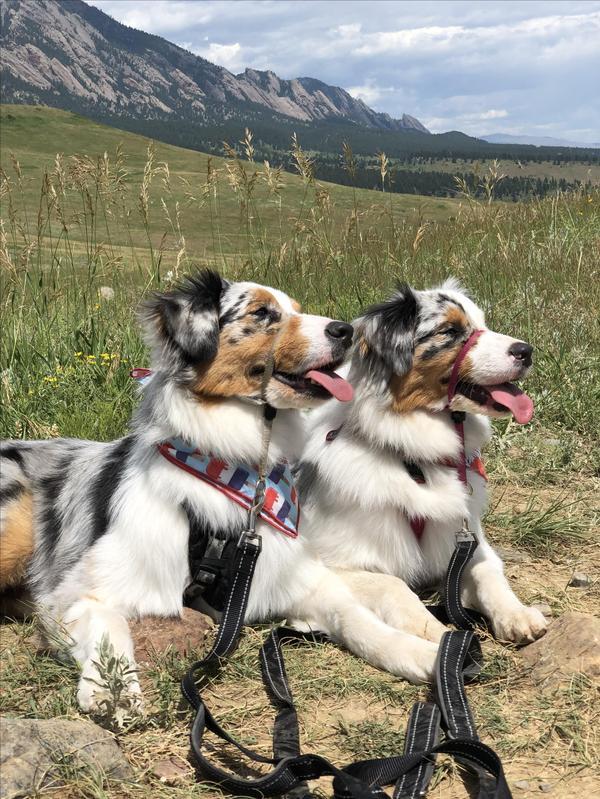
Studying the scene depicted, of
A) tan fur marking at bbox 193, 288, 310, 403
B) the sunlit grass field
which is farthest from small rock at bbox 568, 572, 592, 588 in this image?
tan fur marking at bbox 193, 288, 310, 403

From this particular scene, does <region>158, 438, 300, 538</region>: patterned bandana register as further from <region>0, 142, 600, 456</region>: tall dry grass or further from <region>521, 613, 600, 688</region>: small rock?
<region>0, 142, 600, 456</region>: tall dry grass

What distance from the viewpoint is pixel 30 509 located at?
4141mm

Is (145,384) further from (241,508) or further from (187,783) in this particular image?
(187,783)

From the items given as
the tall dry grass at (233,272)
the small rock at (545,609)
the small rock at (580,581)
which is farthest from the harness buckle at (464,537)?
the tall dry grass at (233,272)

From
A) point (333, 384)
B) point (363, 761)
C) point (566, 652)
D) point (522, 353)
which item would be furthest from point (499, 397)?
point (363, 761)

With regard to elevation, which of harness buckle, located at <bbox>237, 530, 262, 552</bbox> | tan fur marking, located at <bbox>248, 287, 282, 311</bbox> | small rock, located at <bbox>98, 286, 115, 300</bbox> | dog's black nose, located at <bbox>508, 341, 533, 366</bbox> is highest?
tan fur marking, located at <bbox>248, 287, 282, 311</bbox>

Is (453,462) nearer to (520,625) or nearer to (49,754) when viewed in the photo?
(520,625)

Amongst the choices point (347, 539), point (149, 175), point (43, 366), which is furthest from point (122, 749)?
point (149, 175)

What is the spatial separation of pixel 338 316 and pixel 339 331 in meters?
4.15

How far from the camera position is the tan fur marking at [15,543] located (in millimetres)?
3971

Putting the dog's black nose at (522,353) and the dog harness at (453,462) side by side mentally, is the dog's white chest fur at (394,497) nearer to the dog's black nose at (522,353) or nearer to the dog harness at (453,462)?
the dog harness at (453,462)

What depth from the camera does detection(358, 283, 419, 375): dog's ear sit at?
3863mm

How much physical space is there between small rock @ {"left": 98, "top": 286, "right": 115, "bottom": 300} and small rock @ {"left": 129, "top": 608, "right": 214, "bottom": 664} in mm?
4608

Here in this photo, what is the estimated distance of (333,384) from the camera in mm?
3602
